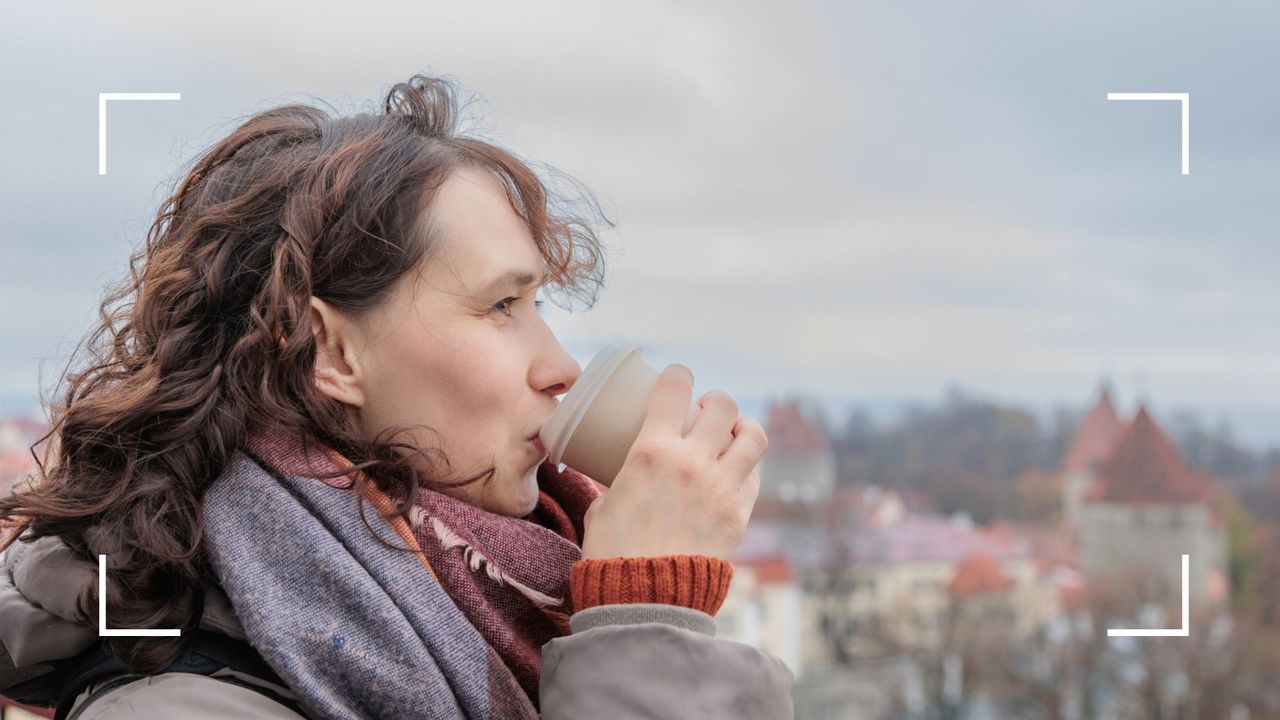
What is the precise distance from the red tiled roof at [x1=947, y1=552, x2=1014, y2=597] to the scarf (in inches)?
1891

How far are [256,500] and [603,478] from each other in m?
0.35

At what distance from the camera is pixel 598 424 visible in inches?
51.6

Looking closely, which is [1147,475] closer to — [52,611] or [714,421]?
[714,421]

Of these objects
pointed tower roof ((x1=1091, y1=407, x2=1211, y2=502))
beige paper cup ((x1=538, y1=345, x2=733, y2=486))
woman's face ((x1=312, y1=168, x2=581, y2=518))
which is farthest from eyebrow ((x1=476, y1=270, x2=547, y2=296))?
pointed tower roof ((x1=1091, y1=407, x2=1211, y2=502))

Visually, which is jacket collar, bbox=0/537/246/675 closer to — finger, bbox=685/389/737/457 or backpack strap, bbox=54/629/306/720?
backpack strap, bbox=54/629/306/720

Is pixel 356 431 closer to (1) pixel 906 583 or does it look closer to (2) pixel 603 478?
(2) pixel 603 478

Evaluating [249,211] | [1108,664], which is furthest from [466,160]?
[1108,664]

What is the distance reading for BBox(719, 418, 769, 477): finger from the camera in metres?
1.28

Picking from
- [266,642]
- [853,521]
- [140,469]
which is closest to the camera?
[266,642]

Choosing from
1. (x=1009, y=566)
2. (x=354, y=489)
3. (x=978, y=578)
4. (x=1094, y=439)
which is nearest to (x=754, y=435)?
(x=354, y=489)

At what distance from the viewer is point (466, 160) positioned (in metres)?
1.38
